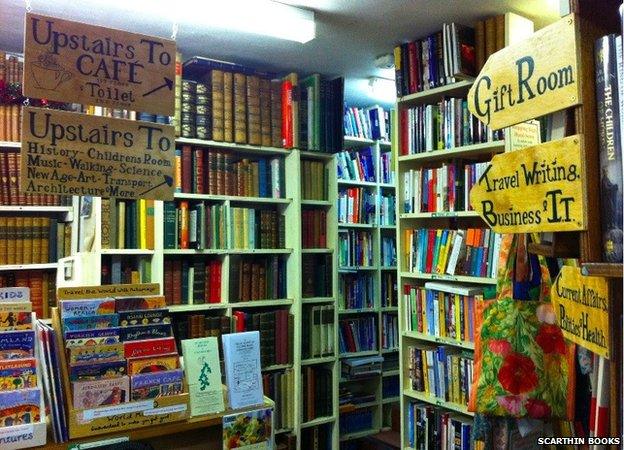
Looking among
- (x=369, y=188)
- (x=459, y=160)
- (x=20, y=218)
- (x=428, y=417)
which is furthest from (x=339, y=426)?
(x=20, y=218)

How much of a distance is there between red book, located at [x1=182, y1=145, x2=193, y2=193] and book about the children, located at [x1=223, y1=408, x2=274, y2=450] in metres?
1.66

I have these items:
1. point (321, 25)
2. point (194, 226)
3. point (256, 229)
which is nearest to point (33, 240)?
point (194, 226)

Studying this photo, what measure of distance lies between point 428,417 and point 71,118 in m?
2.33

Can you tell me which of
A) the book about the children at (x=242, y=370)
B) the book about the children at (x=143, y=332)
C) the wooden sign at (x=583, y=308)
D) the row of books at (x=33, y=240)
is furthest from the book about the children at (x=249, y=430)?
the row of books at (x=33, y=240)

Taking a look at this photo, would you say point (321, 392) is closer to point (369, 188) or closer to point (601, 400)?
point (369, 188)

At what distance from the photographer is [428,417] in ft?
9.82

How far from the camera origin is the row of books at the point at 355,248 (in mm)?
4105

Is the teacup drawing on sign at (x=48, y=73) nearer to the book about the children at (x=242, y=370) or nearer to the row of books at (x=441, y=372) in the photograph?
the book about the children at (x=242, y=370)

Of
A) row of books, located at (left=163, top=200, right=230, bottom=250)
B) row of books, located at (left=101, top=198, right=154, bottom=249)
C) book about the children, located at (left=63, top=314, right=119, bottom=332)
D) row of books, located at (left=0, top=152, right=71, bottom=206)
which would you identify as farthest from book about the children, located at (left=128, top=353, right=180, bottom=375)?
row of books, located at (left=0, top=152, right=71, bottom=206)

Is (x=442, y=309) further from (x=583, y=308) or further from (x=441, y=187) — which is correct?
(x=583, y=308)

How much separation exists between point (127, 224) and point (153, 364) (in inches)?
56.9

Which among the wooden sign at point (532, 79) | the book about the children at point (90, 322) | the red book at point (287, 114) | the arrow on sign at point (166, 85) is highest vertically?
the red book at point (287, 114)

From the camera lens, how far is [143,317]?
175 cm

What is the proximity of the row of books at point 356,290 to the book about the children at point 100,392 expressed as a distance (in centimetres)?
252
